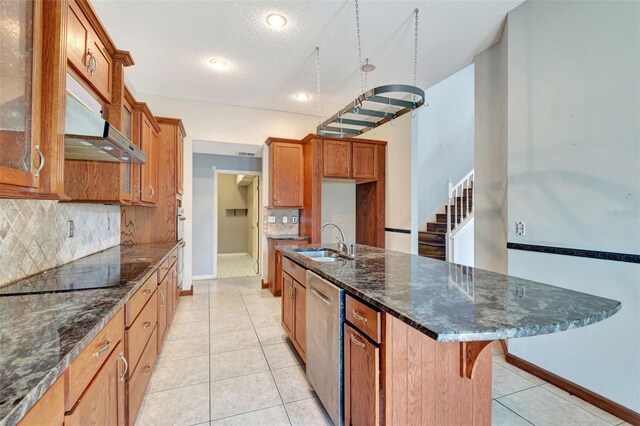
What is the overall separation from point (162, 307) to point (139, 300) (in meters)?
0.92

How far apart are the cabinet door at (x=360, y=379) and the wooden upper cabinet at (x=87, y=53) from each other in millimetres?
1920

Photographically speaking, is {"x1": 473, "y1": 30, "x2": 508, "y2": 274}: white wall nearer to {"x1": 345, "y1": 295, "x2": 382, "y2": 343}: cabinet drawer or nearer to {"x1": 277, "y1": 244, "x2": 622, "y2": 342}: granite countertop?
{"x1": 277, "y1": 244, "x2": 622, "y2": 342}: granite countertop

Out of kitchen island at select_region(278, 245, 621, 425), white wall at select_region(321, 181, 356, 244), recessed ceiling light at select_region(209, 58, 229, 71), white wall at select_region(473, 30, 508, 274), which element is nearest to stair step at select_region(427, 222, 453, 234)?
white wall at select_region(321, 181, 356, 244)

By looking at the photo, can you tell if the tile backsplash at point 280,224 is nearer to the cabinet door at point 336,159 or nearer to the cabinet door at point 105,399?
the cabinet door at point 336,159

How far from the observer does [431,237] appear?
17.3ft

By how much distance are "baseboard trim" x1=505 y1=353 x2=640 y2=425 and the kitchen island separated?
1.12 metres

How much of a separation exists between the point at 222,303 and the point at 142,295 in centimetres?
236

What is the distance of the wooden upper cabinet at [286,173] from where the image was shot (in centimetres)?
452

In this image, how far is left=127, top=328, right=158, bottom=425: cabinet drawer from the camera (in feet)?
5.10

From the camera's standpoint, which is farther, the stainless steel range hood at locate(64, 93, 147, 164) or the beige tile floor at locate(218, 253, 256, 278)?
the beige tile floor at locate(218, 253, 256, 278)

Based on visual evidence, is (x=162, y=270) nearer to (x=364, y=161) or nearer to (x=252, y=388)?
(x=252, y=388)

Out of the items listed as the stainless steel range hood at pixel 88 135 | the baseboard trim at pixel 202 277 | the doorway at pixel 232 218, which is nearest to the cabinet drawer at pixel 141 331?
the stainless steel range hood at pixel 88 135

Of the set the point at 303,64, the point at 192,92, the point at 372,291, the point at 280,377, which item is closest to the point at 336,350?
the point at 372,291

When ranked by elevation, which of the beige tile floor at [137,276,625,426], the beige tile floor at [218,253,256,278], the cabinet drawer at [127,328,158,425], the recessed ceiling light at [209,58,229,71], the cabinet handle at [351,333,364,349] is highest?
the recessed ceiling light at [209,58,229,71]
